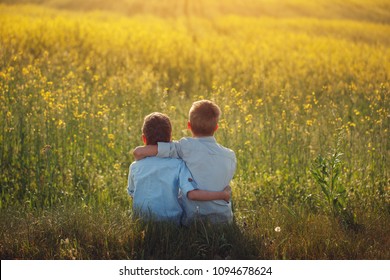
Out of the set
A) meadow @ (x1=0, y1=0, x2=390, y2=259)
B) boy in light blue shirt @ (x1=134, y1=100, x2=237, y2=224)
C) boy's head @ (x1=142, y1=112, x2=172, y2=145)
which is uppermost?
boy's head @ (x1=142, y1=112, x2=172, y2=145)

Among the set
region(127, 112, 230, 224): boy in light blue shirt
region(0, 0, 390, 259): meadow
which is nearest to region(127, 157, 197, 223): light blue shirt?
region(127, 112, 230, 224): boy in light blue shirt

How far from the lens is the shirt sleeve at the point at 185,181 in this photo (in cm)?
467

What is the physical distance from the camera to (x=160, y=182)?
4746 mm

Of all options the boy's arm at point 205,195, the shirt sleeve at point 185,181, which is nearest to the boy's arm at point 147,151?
the shirt sleeve at point 185,181

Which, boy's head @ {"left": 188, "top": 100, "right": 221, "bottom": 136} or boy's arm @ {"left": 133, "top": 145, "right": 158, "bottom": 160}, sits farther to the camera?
boy's arm @ {"left": 133, "top": 145, "right": 158, "bottom": 160}

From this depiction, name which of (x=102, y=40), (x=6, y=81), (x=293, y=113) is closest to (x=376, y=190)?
(x=293, y=113)

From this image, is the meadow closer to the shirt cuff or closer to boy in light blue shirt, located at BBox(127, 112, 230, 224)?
boy in light blue shirt, located at BBox(127, 112, 230, 224)

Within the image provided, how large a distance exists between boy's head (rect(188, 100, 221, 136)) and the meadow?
747mm

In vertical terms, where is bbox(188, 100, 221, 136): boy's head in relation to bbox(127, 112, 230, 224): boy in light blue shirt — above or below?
above

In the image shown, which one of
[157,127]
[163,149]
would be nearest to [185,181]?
[163,149]

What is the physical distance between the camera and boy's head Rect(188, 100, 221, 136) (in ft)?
15.1

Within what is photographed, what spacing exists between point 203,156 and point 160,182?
39cm

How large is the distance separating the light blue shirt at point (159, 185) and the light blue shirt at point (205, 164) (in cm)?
7

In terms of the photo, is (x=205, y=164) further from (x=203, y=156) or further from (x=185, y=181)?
(x=185, y=181)
